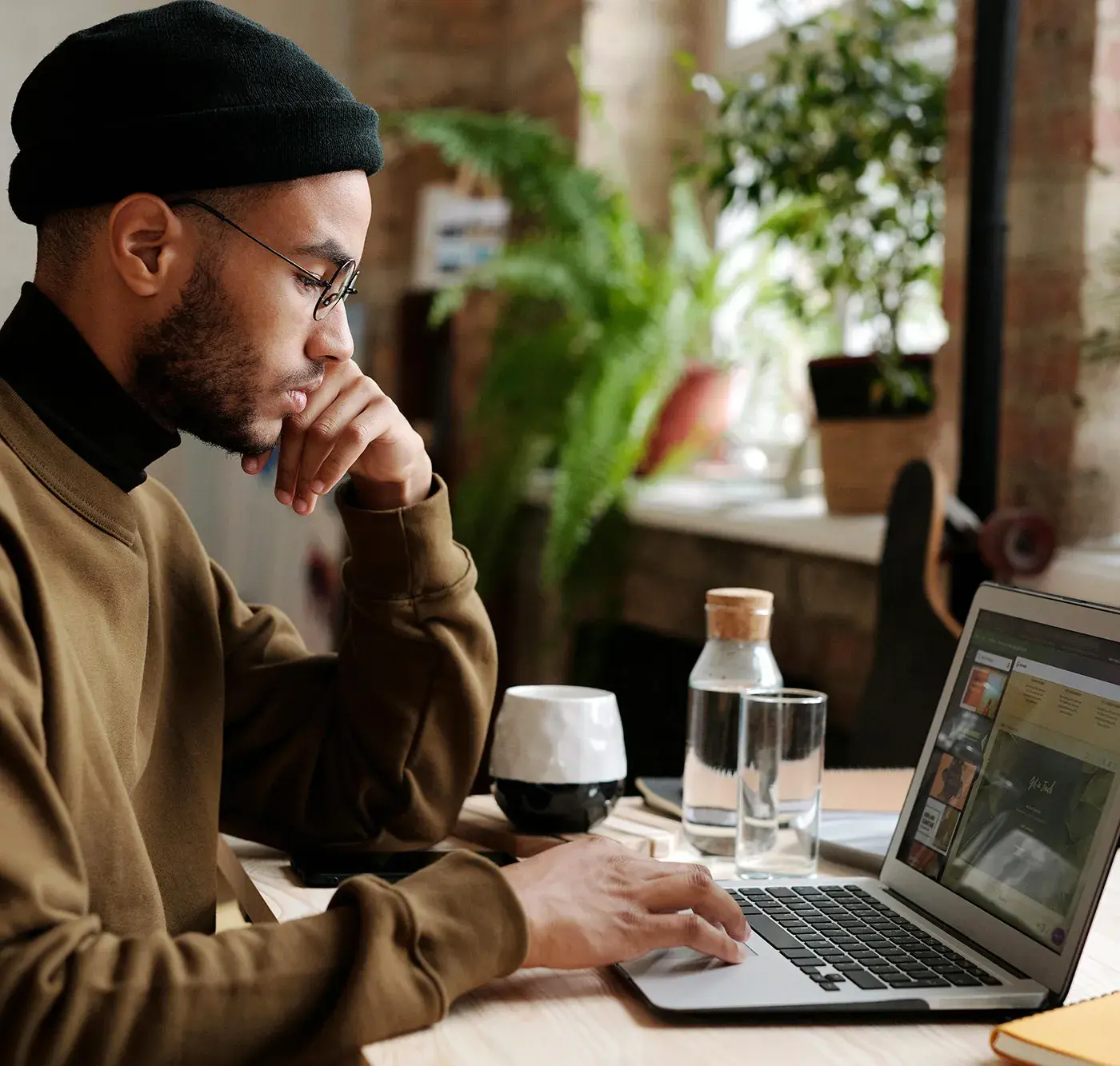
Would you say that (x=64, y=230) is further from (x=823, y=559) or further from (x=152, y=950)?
(x=823, y=559)

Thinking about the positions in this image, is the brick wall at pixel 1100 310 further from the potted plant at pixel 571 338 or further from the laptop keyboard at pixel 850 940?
the potted plant at pixel 571 338

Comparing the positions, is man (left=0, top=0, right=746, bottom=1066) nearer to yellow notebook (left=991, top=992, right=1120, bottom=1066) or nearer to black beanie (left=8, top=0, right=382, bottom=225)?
black beanie (left=8, top=0, right=382, bottom=225)

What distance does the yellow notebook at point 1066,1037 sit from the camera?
29.4 inches

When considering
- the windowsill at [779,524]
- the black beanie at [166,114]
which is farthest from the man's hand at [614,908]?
the windowsill at [779,524]

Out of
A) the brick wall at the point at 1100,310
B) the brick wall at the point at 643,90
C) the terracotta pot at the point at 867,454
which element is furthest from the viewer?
the brick wall at the point at 643,90

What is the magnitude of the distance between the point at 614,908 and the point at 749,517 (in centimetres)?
175

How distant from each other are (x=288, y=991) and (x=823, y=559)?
1.80 meters

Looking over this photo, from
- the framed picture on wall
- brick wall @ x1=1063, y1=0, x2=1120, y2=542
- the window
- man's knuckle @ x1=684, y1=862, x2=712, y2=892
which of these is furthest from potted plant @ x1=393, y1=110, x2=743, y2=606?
man's knuckle @ x1=684, y1=862, x2=712, y2=892

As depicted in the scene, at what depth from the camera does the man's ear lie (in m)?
1.00

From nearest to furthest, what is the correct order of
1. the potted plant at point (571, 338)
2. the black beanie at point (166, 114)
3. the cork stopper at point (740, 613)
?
the black beanie at point (166, 114), the cork stopper at point (740, 613), the potted plant at point (571, 338)

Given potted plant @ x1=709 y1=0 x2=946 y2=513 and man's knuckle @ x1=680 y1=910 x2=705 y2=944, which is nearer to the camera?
man's knuckle @ x1=680 y1=910 x2=705 y2=944

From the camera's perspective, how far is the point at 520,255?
3.05m

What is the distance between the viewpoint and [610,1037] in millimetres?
808

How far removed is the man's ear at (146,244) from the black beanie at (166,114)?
14 millimetres
